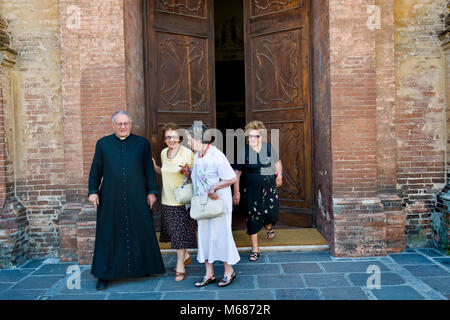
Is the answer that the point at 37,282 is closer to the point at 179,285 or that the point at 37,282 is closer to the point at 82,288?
the point at 82,288

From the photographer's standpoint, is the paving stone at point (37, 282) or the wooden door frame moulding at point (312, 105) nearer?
the paving stone at point (37, 282)

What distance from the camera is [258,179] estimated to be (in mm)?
5004

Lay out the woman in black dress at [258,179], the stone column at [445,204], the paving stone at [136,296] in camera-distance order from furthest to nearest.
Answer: the stone column at [445,204] → the woman in black dress at [258,179] → the paving stone at [136,296]

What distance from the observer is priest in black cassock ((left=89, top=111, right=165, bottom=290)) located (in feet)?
13.8

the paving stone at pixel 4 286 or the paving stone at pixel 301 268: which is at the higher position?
the paving stone at pixel 301 268

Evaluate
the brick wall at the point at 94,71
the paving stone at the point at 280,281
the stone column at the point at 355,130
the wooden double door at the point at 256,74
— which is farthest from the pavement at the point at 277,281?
the wooden double door at the point at 256,74

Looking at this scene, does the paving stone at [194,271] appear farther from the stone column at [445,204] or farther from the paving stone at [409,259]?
the stone column at [445,204]

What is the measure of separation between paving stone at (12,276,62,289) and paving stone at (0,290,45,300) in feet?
0.41

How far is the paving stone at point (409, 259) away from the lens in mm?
4855

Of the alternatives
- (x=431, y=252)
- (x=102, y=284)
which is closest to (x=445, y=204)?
(x=431, y=252)

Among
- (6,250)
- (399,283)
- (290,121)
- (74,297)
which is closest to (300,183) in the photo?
(290,121)

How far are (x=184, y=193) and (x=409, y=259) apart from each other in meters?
3.18

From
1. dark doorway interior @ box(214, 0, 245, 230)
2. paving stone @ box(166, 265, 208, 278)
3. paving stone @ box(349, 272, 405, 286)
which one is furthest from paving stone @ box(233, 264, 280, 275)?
dark doorway interior @ box(214, 0, 245, 230)

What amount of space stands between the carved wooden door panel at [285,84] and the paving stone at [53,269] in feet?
11.7
